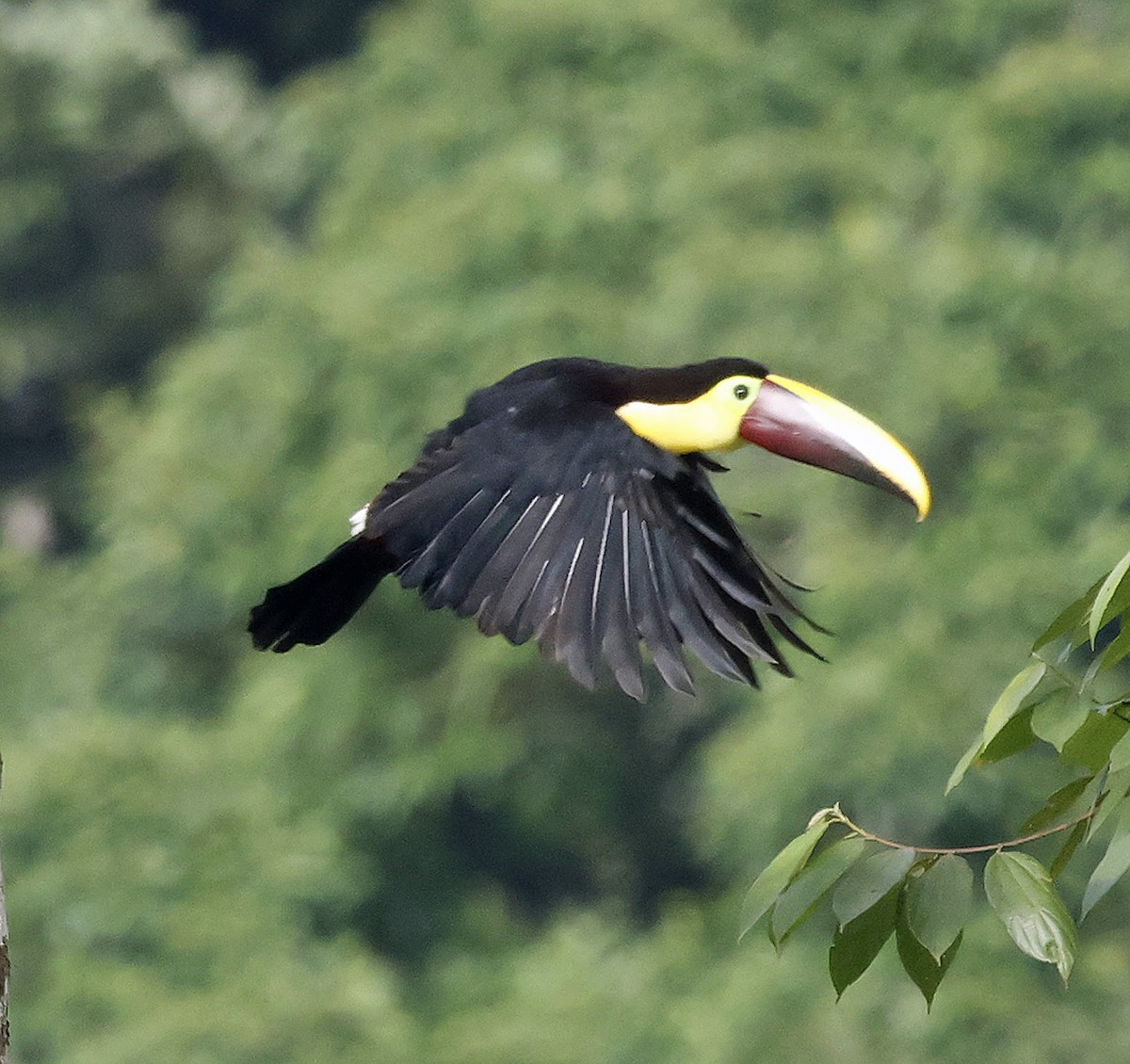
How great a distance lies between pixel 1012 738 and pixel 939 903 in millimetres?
213

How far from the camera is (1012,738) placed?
193cm

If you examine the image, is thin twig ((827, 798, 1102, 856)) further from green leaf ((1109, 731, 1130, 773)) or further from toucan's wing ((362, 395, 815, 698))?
toucan's wing ((362, 395, 815, 698))

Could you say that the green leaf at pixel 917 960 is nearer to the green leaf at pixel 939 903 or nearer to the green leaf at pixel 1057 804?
the green leaf at pixel 939 903

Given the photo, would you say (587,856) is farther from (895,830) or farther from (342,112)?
(342,112)

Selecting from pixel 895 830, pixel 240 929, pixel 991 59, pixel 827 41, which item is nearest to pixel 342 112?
pixel 827 41

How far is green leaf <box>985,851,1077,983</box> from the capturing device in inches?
66.5

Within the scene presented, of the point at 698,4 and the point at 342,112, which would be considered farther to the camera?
the point at 342,112

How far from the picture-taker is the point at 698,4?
1602cm

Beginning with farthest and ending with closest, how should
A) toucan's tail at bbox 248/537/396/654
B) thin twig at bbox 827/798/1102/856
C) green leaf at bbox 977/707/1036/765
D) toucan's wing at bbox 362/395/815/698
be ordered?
toucan's tail at bbox 248/537/396/654
toucan's wing at bbox 362/395/815/698
green leaf at bbox 977/707/1036/765
thin twig at bbox 827/798/1102/856

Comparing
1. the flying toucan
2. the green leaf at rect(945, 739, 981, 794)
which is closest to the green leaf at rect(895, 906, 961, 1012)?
the green leaf at rect(945, 739, 981, 794)

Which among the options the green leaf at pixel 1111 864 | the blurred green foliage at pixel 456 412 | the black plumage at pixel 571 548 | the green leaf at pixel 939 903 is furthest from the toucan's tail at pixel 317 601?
the blurred green foliage at pixel 456 412

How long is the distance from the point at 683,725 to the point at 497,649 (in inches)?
55.3

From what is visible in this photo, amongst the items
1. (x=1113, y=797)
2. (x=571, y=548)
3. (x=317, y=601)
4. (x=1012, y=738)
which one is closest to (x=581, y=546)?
(x=571, y=548)

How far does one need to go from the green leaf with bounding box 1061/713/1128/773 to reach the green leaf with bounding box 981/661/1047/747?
A: 0.17ft
